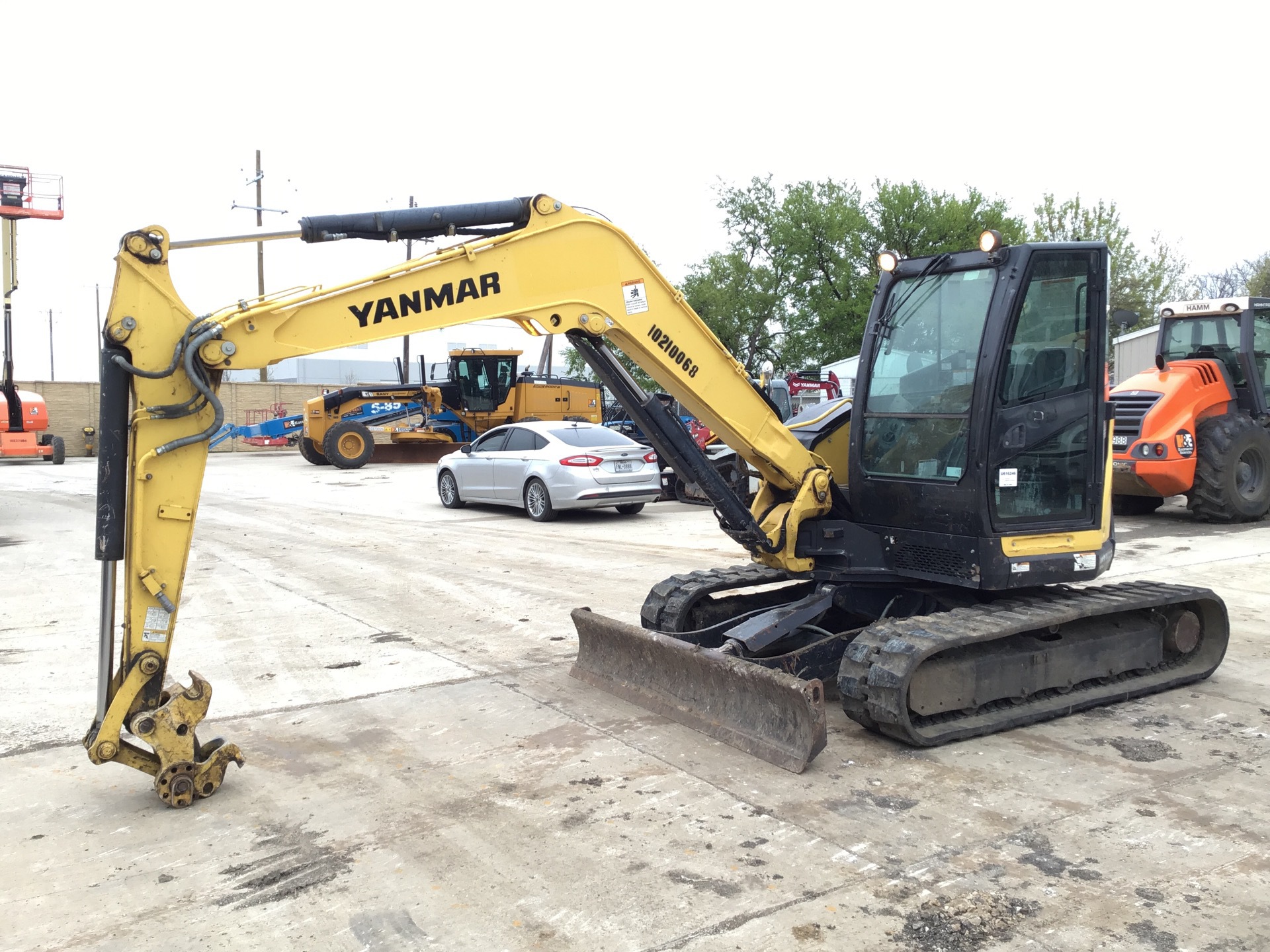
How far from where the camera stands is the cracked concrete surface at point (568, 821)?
12.5 ft

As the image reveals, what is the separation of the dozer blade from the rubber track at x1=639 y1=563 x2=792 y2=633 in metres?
0.49

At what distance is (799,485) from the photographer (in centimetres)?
670

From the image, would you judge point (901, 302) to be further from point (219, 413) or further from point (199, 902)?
point (199, 902)

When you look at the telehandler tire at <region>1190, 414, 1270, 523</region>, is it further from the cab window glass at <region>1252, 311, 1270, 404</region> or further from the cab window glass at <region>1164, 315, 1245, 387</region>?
the cab window glass at <region>1164, 315, 1245, 387</region>

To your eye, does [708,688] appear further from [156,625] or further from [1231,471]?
[1231,471]

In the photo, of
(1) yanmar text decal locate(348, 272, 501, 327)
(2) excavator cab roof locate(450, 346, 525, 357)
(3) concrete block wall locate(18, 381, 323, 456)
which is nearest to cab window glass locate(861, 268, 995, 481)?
(1) yanmar text decal locate(348, 272, 501, 327)

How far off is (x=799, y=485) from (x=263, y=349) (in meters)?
3.29

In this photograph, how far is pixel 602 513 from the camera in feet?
55.9

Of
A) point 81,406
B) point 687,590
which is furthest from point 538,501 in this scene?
point 81,406

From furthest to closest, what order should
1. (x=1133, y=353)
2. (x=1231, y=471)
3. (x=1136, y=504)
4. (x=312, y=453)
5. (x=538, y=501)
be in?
(x=312, y=453), (x=1133, y=353), (x=538, y=501), (x=1136, y=504), (x=1231, y=471)

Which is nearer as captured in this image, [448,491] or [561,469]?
[561,469]

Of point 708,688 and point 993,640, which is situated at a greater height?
point 993,640

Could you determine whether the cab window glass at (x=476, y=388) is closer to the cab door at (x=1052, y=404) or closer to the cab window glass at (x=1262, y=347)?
the cab window glass at (x=1262, y=347)

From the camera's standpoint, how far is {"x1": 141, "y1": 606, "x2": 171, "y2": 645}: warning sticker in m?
4.81
